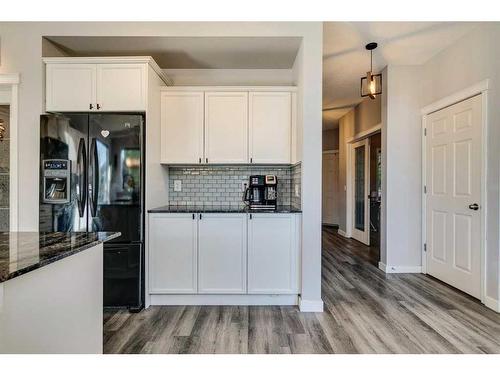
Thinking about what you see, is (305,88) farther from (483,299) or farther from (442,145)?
(483,299)

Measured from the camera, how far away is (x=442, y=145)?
3527 millimetres

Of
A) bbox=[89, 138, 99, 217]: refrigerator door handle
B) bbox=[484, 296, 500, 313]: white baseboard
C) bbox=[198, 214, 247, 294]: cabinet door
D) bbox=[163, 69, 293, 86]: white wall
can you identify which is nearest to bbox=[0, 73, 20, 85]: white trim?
bbox=[89, 138, 99, 217]: refrigerator door handle

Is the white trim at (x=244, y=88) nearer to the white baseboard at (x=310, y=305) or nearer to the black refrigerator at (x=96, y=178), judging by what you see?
the black refrigerator at (x=96, y=178)

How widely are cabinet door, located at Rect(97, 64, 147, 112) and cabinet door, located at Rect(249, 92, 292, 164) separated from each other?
111 centimetres

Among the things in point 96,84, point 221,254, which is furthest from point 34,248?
point 96,84

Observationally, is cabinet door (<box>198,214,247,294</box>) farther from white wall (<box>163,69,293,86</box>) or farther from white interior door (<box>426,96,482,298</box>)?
white interior door (<box>426,96,482,298</box>)

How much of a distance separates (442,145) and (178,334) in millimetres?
3605

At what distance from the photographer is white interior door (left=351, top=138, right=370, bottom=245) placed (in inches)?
226

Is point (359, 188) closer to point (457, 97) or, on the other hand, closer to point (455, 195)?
point (455, 195)

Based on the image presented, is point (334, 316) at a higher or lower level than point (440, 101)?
lower

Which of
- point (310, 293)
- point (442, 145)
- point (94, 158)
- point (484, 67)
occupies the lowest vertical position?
point (310, 293)

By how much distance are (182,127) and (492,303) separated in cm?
356

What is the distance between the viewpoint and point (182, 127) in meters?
3.13
